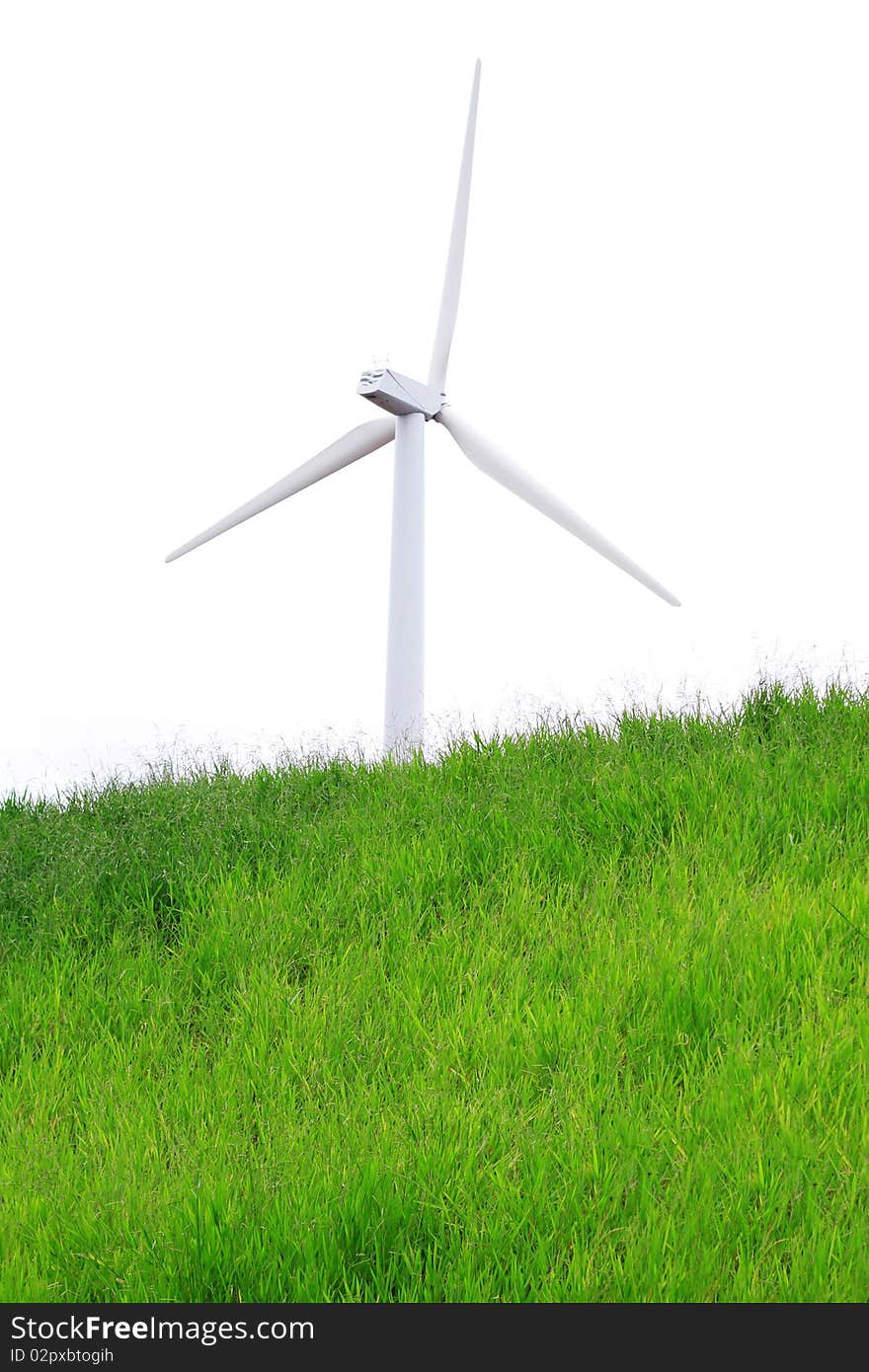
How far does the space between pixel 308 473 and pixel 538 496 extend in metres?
3.72

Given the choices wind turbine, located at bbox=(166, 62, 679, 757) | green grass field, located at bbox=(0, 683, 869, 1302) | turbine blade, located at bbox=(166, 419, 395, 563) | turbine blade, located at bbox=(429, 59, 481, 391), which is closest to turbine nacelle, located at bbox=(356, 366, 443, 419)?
wind turbine, located at bbox=(166, 62, 679, 757)

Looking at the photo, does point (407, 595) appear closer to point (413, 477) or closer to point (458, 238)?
point (413, 477)

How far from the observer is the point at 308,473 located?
1622cm

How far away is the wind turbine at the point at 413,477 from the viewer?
1452 cm

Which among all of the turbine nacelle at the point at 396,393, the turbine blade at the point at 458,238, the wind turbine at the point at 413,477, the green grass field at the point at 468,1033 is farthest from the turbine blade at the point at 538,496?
the green grass field at the point at 468,1033

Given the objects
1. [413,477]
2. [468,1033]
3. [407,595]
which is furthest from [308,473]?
[468,1033]

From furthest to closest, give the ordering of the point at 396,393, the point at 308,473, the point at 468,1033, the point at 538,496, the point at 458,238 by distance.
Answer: the point at 308,473
the point at 458,238
the point at 396,393
the point at 538,496
the point at 468,1033

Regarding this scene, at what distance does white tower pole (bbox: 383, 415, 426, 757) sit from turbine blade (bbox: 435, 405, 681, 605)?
2.95 feet

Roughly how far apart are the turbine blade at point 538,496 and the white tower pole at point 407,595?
35.4 inches

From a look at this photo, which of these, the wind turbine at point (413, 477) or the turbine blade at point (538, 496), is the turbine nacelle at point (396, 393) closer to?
the wind turbine at point (413, 477)

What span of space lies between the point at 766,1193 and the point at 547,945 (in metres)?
2.00

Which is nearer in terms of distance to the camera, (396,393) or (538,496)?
(538,496)
